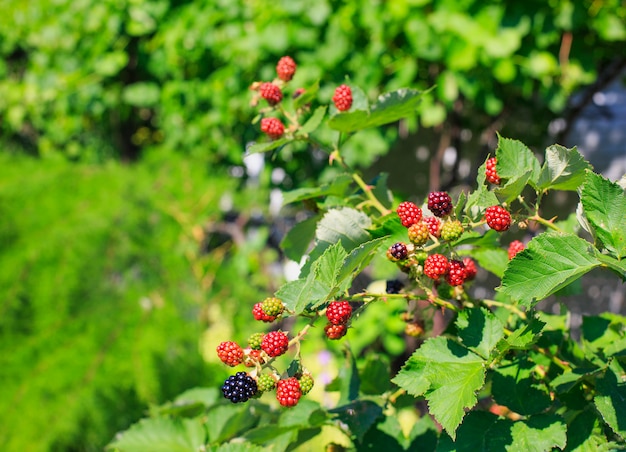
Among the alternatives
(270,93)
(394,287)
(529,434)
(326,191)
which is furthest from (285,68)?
(529,434)

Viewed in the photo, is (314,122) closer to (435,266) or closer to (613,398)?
(435,266)

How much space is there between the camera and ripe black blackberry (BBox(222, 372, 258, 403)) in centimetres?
60

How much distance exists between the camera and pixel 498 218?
617 millimetres

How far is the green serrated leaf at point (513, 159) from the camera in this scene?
25.6 inches

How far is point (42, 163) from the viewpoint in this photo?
330 cm

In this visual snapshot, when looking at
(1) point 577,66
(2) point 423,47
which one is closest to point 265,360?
(2) point 423,47

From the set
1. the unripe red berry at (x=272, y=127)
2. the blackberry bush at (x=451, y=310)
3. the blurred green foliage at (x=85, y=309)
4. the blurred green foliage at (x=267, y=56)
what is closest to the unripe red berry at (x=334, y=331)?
the blackberry bush at (x=451, y=310)

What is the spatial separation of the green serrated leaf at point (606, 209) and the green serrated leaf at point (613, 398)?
5.2 inches

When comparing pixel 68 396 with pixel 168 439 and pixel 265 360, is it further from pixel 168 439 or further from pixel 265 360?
pixel 265 360

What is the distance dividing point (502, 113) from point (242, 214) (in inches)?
62.5

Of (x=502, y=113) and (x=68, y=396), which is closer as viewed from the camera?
(x=68, y=396)

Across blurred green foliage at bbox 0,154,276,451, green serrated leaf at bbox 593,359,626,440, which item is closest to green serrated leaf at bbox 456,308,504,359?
green serrated leaf at bbox 593,359,626,440

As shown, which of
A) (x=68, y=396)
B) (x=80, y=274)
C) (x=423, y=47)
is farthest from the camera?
(x=423, y=47)

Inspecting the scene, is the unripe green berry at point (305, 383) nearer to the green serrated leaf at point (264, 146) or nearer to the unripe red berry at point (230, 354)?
the unripe red berry at point (230, 354)
